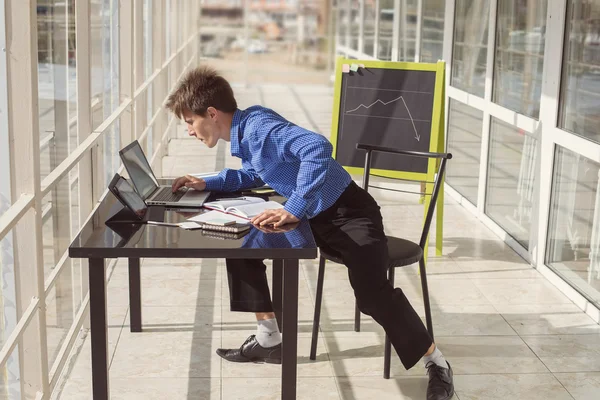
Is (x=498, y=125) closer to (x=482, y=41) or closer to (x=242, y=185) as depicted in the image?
(x=482, y=41)

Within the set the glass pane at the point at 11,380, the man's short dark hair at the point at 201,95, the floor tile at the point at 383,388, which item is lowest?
the floor tile at the point at 383,388

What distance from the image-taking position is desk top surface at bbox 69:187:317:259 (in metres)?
2.42

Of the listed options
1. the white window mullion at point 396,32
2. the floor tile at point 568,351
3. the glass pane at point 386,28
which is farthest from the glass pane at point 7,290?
the glass pane at point 386,28

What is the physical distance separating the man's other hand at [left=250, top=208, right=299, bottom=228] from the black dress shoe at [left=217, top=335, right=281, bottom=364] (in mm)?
804

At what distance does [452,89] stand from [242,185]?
11.8 feet

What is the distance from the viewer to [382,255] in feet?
9.68

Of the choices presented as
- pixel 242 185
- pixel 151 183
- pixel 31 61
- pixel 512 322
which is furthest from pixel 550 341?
pixel 31 61

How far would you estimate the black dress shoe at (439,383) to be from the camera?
3059 mm

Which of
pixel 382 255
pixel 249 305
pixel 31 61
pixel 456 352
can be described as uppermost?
pixel 31 61

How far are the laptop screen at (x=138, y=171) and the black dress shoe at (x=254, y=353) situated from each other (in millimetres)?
721

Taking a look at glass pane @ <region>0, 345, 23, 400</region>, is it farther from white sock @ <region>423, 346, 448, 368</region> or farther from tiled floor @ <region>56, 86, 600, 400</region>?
white sock @ <region>423, 346, 448, 368</region>

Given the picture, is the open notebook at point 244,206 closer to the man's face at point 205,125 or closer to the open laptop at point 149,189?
the open laptop at point 149,189

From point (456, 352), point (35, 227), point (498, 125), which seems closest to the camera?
point (35, 227)

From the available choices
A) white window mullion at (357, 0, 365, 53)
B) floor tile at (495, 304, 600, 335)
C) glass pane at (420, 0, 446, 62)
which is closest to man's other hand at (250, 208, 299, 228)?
floor tile at (495, 304, 600, 335)
